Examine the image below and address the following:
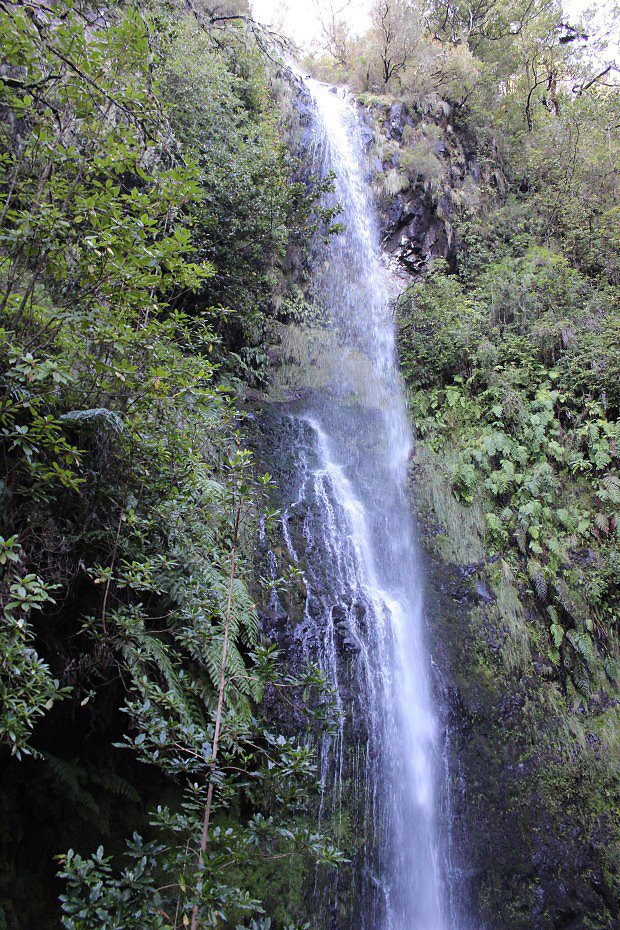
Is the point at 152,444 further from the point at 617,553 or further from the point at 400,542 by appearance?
the point at 617,553

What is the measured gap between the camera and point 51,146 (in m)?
3.03

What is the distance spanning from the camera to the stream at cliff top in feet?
16.2

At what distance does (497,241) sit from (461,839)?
13.1 metres

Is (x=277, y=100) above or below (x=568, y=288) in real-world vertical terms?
above

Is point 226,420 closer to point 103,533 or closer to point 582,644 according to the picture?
point 103,533

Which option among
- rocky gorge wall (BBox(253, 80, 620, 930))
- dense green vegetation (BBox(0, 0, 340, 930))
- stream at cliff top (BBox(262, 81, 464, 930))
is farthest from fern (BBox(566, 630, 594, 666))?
dense green vegetation (BBox(0, 0, 340, 930))

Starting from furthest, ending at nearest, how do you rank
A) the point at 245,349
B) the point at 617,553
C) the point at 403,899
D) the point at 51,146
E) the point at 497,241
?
the point at 497,241 → the point at 245,349 → the point at 617,553 → the point at 403,899 → the point at 51,146

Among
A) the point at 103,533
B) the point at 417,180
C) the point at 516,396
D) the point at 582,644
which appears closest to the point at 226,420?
the point at 103,533

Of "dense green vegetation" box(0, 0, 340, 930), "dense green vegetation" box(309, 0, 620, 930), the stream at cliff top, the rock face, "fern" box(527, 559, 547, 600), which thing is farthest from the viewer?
the rock face

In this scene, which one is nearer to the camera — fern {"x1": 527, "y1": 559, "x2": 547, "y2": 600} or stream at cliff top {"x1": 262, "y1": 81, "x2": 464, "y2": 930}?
stream at cliff top {"x1": 262, "y1": 81, "x2": 464, "y2": 930}

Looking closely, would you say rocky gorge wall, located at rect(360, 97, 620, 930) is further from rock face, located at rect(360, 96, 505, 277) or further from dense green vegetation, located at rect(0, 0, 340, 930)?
rock face, located at rect(360, 96, 505, 277)

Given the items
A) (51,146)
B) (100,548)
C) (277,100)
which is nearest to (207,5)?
(277,100)

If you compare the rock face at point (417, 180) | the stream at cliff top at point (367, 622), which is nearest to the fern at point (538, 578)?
the stream at cliff top at point (367, 622)

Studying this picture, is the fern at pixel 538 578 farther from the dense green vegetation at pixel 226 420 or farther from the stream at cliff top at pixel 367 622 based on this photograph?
the stream at cliff top at pixel 367 622
